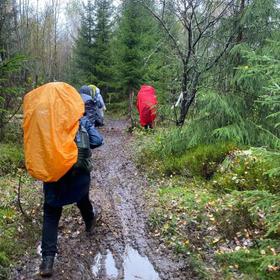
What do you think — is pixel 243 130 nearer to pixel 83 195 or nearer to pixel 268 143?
pixel 268 143

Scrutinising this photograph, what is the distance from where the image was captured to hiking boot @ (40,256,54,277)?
5014mm

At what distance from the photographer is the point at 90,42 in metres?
27.2

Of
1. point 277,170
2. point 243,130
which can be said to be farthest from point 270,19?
point 277,170

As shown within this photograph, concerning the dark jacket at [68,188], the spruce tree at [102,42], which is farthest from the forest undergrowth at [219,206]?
the spruce tree at [102,42]

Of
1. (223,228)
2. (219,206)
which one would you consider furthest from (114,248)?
A: (219,206)

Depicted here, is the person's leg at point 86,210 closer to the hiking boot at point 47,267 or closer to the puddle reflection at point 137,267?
the puddle reflection at point 137,267

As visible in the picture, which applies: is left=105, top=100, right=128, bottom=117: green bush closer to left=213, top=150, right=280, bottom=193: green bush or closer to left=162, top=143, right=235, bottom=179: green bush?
left=162, top=143, right=235, bottom=179: green bush

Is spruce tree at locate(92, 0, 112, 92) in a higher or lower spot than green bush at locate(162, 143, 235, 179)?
higher

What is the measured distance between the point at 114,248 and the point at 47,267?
1201mm

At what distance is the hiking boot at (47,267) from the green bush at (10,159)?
16.5 feet

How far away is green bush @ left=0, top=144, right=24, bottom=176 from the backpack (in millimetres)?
5112

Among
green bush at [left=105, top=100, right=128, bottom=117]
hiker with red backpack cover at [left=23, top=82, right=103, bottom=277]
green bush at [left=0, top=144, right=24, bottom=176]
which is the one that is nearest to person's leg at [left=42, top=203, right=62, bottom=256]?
hiker with red backpack cover at [left=23, top=82, right=103, bottom=277]

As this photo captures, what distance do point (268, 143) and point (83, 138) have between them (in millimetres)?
5474

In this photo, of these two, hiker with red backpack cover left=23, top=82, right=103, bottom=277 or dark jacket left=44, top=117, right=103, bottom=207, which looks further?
dark jacket left=44, top=117, right=103, bottom=207
